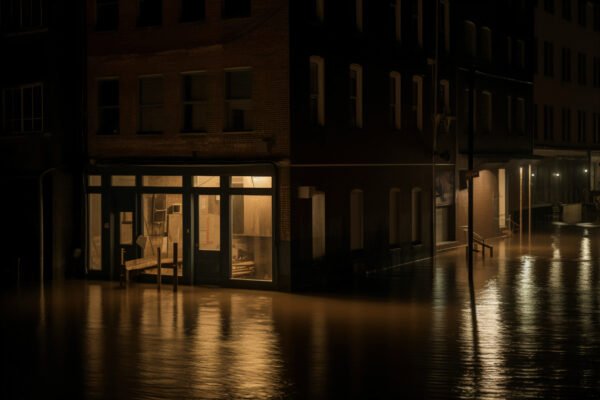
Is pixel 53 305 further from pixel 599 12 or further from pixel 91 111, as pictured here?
pixel 599 12

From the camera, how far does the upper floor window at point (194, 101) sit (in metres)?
28.0

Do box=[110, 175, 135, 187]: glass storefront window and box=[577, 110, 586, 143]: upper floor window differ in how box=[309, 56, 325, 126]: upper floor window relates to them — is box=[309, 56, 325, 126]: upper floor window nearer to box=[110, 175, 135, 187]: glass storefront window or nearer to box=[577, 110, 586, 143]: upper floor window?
box=[110, 175, 135, 187]: glass storefront window

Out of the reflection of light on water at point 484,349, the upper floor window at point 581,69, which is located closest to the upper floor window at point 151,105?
the reflection of light on water at point 484,349

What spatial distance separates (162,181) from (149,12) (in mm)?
4869

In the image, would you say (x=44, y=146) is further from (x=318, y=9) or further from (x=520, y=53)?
(x=520, y=53)

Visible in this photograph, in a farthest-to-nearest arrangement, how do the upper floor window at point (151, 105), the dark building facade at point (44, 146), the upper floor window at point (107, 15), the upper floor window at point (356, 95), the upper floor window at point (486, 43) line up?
the upper floor window at point (486, 43), the upper floor window at point (356, 95), the dark building facade at point (44, 146), the upper floor window at point (107, 15), the upper floor window at point (151, 105)

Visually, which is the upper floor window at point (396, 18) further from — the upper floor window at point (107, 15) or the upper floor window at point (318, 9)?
the upper floor window at point (107, 15)

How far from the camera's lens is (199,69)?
27.7 metres

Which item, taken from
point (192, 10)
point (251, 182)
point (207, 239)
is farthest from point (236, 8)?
point (207, 239)

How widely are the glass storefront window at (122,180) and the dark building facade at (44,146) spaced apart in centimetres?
131

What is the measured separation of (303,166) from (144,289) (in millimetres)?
5451

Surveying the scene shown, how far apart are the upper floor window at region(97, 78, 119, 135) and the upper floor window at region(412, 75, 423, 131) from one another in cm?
1102

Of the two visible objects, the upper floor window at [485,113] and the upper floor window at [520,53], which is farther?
the upper floor window at [520,53]

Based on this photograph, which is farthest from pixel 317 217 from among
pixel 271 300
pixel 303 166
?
pixel 271 300
